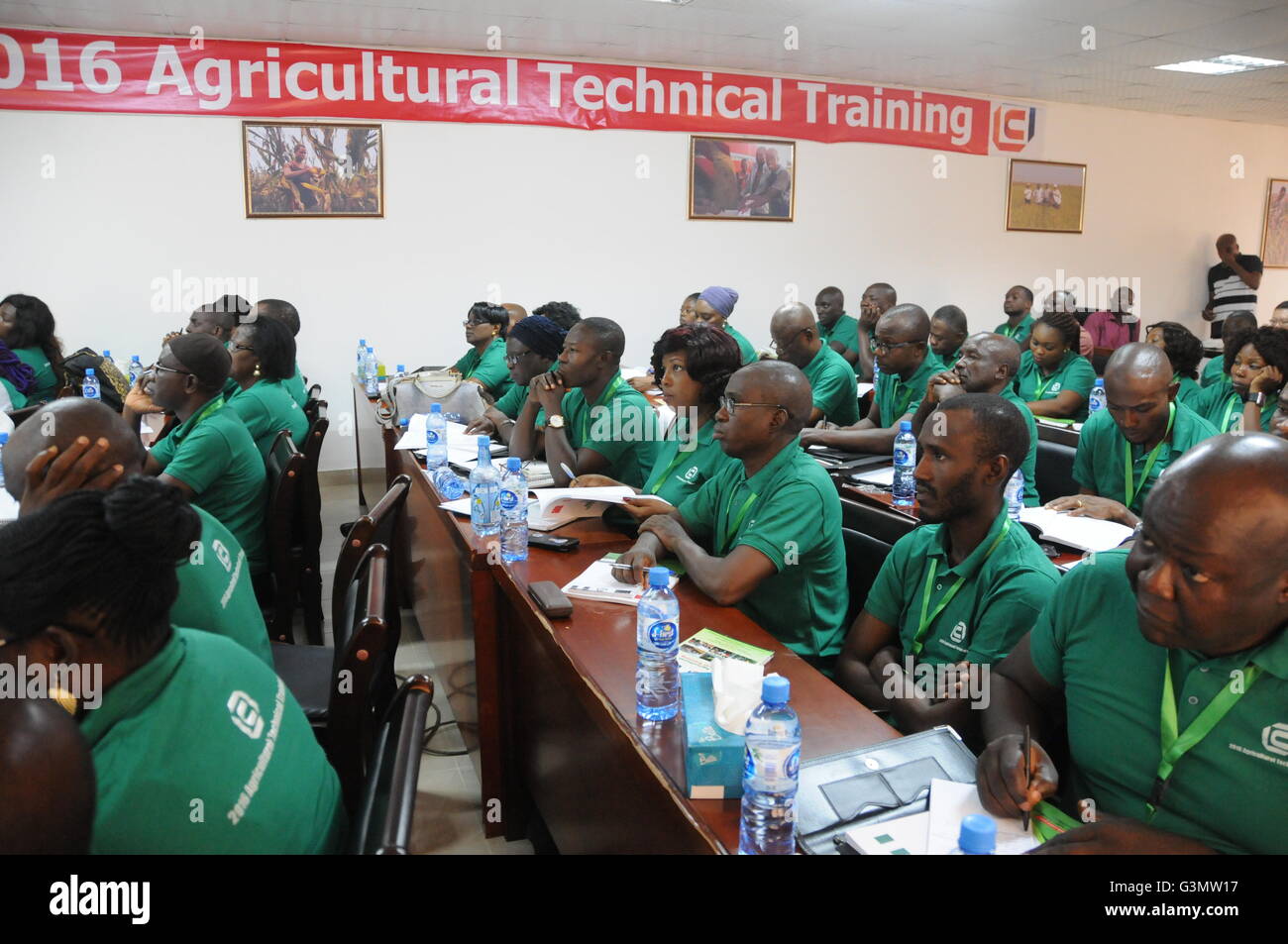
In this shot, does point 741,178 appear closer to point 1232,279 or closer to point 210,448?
point 210,448

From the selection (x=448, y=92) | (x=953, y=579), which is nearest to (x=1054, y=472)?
(x=953, y=579)

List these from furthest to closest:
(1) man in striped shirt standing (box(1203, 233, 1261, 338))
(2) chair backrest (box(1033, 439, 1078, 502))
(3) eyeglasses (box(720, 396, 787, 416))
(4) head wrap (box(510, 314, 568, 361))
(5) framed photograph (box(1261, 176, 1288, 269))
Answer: (5) framed photograph (box(1261, 176, 1288, 269))
(1) man in striped shirt standing (box(1203, 233, 1261, 338))
(4) head wrap (box(510, 314, 568, 361))
(2) chair backrest (box(1033, 439, 1078, 502))
(3) eyeglasses (box(720, 396, 787, 416))

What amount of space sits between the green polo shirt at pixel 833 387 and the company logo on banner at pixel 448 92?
2.95m

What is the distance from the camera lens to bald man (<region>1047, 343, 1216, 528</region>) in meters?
3.09

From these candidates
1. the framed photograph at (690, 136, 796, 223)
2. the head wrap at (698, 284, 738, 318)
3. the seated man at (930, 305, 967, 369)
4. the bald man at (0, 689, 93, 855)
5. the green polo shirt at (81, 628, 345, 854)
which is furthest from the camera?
the framed photograph at (690, 136, 796, 223)

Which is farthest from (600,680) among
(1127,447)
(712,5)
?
(712,5)

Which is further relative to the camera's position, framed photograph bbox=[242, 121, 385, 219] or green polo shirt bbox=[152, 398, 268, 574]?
framed photograph bbox=[242, 121, 385, 219]

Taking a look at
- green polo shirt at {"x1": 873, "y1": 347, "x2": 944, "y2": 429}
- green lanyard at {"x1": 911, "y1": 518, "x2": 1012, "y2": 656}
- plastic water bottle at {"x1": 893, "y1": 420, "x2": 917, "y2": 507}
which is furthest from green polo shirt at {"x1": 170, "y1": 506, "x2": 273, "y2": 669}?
green polo shirt at {"x1": 873, "y1": 347, "x2": 944, "y2": 429}

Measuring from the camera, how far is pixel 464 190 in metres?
6.70

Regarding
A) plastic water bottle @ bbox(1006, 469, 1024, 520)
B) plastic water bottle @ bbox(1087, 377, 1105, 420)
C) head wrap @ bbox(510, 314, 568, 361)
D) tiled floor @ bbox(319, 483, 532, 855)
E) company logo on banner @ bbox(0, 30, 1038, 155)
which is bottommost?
tiled floor @ bbox(319, 483, 532, 855)

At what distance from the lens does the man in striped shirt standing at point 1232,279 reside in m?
9.67

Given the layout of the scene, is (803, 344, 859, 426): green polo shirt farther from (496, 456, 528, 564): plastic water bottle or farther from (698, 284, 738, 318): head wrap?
(496, 456, 528, 564): plastic water bottle
